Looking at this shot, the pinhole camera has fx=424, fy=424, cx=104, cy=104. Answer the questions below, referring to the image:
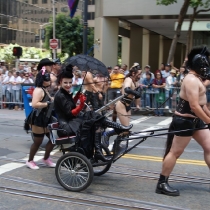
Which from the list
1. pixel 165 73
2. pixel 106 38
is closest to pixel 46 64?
pixel 165 73

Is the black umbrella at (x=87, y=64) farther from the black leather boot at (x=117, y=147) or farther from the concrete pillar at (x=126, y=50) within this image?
the concrete pillar at (x=126, y=50)

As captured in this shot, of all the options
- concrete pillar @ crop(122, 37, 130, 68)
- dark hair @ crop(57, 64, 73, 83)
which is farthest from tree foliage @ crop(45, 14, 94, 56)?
dark hair @ crop(57, 64, 73, 83)

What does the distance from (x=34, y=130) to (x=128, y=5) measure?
55.6 ft

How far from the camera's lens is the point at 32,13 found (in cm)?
6944

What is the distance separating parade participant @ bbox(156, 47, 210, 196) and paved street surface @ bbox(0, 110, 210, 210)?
0.35 metres

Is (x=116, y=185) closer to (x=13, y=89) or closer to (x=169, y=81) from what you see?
(x=169, y=81)

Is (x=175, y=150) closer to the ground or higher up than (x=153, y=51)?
closer to the ground

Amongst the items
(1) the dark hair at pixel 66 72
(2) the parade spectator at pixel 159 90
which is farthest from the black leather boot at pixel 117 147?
(2) the parade spectator at pixel 159 90

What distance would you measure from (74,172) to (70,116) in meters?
0.80

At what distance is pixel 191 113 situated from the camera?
5500 mm

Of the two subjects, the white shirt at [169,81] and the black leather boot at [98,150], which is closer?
the black leather boot at [98,150]

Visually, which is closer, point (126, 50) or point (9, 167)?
point (9, 167)

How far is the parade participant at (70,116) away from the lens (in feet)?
19.3

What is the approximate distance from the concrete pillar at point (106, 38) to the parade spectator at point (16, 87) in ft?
24.1
